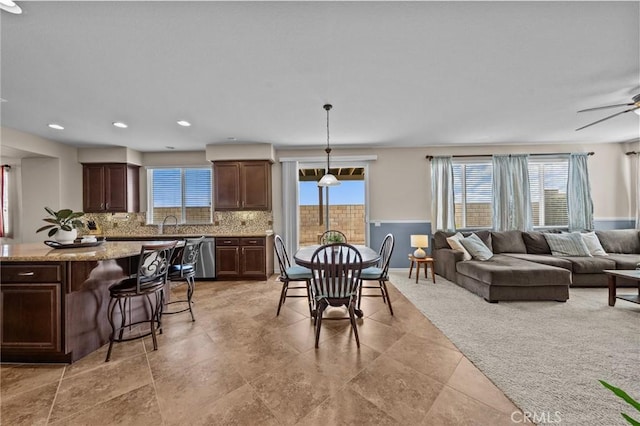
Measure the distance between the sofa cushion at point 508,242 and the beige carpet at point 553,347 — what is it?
1121 millimetres

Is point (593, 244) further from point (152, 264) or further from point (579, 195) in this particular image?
point (152, 264)

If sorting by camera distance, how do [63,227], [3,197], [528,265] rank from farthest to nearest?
[3,197]
[528,265]
[63,227]

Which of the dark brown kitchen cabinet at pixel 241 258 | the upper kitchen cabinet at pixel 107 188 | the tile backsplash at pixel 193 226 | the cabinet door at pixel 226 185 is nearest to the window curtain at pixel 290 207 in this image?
the tile backsplash at pixel 193 226

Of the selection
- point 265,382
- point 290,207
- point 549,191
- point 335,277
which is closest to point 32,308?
point 265,382

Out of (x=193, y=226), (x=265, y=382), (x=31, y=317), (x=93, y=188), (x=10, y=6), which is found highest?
(x=10, y=6)

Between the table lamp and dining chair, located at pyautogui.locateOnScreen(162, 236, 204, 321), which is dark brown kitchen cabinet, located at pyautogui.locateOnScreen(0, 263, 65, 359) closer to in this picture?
dining chair, located at pyautogui.locateOnScreen(162, 236, 204, 321)

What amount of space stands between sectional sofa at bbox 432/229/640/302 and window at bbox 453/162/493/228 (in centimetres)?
46

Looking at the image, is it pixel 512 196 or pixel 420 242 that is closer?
pixel 420 242

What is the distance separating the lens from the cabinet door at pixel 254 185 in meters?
5.00

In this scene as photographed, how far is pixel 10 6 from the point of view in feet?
5.30

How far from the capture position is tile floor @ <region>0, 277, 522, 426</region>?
1556 mm

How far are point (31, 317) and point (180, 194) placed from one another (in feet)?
11.9

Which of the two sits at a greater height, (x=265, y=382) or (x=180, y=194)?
(x=180, y=194)

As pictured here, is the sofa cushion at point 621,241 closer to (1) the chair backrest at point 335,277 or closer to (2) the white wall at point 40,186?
(1) the chair backrest at point 335,277
